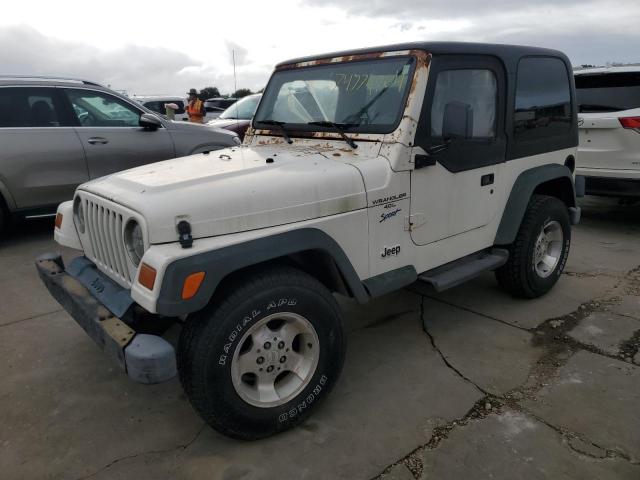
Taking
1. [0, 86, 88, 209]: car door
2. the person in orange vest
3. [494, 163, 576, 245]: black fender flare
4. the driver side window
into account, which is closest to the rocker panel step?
[494, 163, 576, 245]: black fender flare

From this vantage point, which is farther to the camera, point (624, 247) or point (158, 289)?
point (624, 247)

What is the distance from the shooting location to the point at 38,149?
5.52 metres

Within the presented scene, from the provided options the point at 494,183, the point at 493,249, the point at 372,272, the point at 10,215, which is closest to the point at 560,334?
the point at 493,249

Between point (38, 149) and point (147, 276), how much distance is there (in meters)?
4.30

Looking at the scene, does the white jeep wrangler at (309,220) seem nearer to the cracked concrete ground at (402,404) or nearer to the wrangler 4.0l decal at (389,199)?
the wrangler 4.0l decal at (389,199)

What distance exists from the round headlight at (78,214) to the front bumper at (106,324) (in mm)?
200

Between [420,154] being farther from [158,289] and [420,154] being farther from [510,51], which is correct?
[158,289]

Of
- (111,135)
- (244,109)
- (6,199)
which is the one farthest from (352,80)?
(244,109)

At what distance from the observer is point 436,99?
3066 mm

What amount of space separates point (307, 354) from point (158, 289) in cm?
90

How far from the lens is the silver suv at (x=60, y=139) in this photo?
5461 mm

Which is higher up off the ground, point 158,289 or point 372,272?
point 158,289

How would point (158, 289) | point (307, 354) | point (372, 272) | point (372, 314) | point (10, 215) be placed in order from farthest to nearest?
point (10, 215) → point (372, 314) → point (372, 272) → point (307, 354) → point (158, 289)

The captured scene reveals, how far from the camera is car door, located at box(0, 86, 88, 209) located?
5.43 metres
